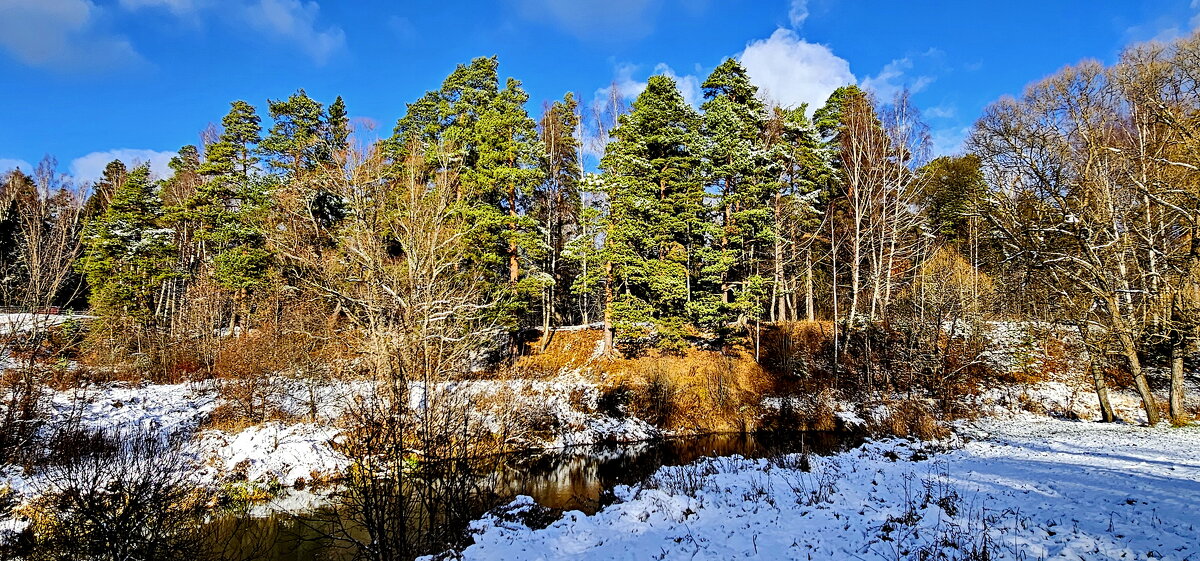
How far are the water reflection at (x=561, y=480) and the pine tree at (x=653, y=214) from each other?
6.34 metres

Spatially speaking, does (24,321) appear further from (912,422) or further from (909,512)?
(912,422)

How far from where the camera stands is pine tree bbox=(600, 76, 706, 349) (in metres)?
22.4

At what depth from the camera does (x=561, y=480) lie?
44.0 feet

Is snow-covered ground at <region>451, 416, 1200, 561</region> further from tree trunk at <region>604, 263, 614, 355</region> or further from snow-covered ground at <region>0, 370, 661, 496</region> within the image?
tree trunk at <region>604, 263, 614, 355</region>

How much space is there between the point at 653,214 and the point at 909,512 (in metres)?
16.8

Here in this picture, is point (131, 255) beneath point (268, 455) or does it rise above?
above

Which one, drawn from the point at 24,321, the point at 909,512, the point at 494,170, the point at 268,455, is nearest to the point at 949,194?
the point at 494,170

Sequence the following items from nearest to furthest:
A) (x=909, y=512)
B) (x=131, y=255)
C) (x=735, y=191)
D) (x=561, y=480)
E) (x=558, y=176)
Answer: (x=909, y=512) < (x=561, y=480) < (x=735, y=191) < (x=131, y=255) < (x=558, y=176)

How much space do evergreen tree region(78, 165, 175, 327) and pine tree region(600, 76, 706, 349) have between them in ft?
73.7

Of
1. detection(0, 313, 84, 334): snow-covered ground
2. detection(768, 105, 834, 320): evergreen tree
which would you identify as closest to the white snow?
detection(0, 313, 84, 334): snow-covered ground

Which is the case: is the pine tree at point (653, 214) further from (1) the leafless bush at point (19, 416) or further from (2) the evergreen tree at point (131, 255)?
(2) the evergreen tree at point (131, 255)

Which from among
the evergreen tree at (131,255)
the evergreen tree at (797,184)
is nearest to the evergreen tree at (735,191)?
the evergreen tree at (797,184)

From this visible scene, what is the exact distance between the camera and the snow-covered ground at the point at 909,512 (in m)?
6.20

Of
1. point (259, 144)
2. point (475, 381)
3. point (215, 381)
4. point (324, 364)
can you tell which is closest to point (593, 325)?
point (475, 381)
